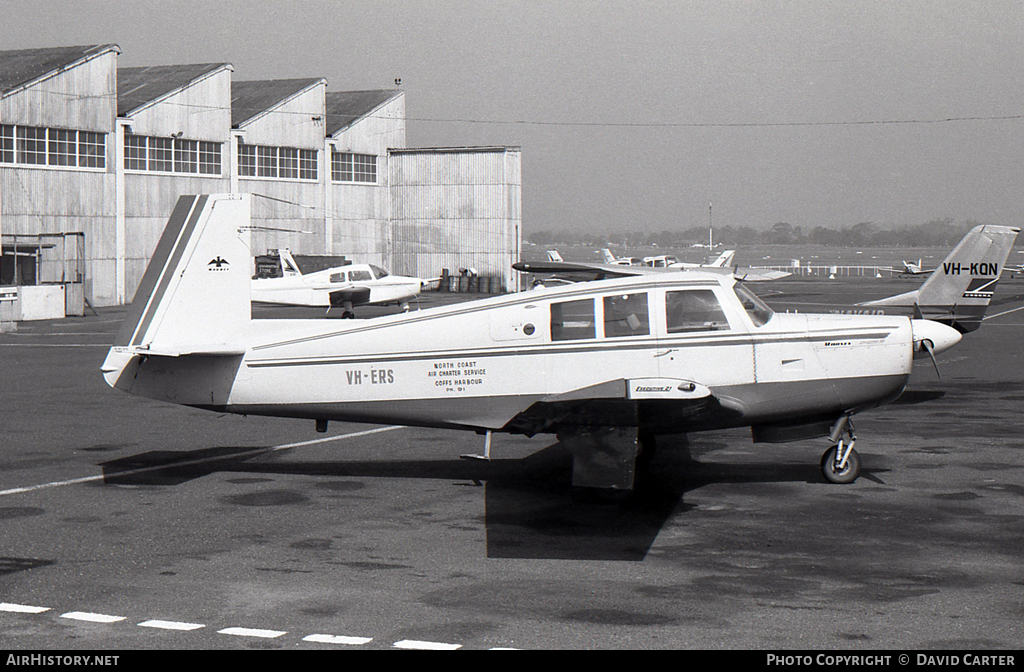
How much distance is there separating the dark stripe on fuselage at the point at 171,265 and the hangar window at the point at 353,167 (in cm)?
5003

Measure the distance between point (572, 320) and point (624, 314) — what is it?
1.80 ft

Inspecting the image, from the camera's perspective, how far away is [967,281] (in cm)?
2194

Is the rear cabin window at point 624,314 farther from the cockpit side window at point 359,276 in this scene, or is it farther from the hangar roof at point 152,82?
the hangar roof at point 152,82

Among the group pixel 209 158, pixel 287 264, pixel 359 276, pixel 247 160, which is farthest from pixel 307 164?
pixel 359 276

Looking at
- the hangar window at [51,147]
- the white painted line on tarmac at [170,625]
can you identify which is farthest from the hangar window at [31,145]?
the white painted line on tarmac at [170,625]

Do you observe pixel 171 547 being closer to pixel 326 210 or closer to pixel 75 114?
pixel 75 114

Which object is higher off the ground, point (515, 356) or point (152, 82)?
point (152, 82)

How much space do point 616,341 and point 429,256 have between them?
54578 mm


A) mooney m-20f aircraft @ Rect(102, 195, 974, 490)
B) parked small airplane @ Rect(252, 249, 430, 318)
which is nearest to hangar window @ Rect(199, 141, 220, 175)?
parked small airplane @ Rect(252, 249, 430, 318)

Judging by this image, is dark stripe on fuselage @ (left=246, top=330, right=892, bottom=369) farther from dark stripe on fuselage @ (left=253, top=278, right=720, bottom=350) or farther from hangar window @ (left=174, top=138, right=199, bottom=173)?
hangar window @ (left=174, top=138, right=199, bottom=173)

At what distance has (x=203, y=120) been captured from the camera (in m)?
53.0

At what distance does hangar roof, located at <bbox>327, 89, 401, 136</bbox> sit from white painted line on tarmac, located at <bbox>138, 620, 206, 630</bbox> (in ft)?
184

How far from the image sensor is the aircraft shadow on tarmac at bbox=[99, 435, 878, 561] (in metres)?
9.41

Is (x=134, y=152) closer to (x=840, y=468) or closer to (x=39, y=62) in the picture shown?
(x=39, y=62)
